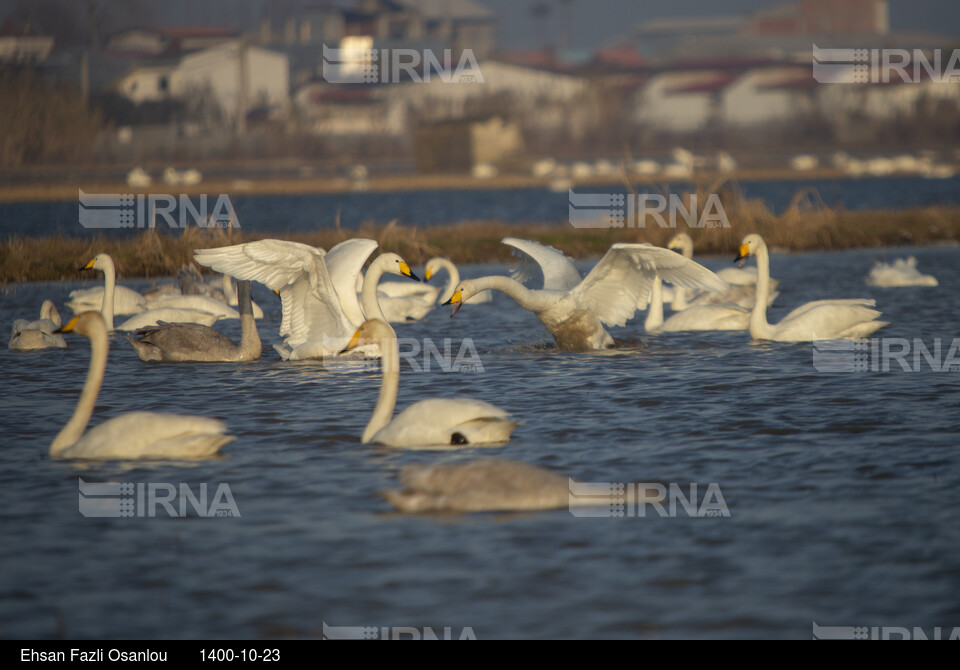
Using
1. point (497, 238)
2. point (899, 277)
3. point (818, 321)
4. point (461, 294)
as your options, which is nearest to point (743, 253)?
point (818, 321)

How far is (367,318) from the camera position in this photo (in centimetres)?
1150

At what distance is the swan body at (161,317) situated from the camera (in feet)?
43.8

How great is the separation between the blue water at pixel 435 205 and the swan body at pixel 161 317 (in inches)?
488

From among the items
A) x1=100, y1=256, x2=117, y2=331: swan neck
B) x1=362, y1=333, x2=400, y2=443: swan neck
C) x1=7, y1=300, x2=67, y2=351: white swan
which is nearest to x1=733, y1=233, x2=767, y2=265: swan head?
x1=362, y1=333, x2=400, y2=443: swan neck

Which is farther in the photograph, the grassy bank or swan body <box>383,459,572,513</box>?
the grassy bank

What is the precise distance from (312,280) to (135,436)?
3.80m

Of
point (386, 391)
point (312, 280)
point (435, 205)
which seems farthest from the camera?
point (435, 205)

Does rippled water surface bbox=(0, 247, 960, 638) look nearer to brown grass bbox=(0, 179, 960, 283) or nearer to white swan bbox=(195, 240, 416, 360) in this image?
white swan bbox=(195, 240, 416, 360)

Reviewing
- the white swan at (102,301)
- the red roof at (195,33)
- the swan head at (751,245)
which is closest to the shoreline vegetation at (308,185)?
the white swan at (102,301)

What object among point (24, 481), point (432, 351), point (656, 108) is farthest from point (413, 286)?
point (656, 108)

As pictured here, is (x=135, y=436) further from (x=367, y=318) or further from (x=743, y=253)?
(x=743, y=253)

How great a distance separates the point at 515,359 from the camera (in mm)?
11891

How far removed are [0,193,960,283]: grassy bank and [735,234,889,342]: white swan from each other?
657cm

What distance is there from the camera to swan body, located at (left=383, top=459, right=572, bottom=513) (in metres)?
6.34
